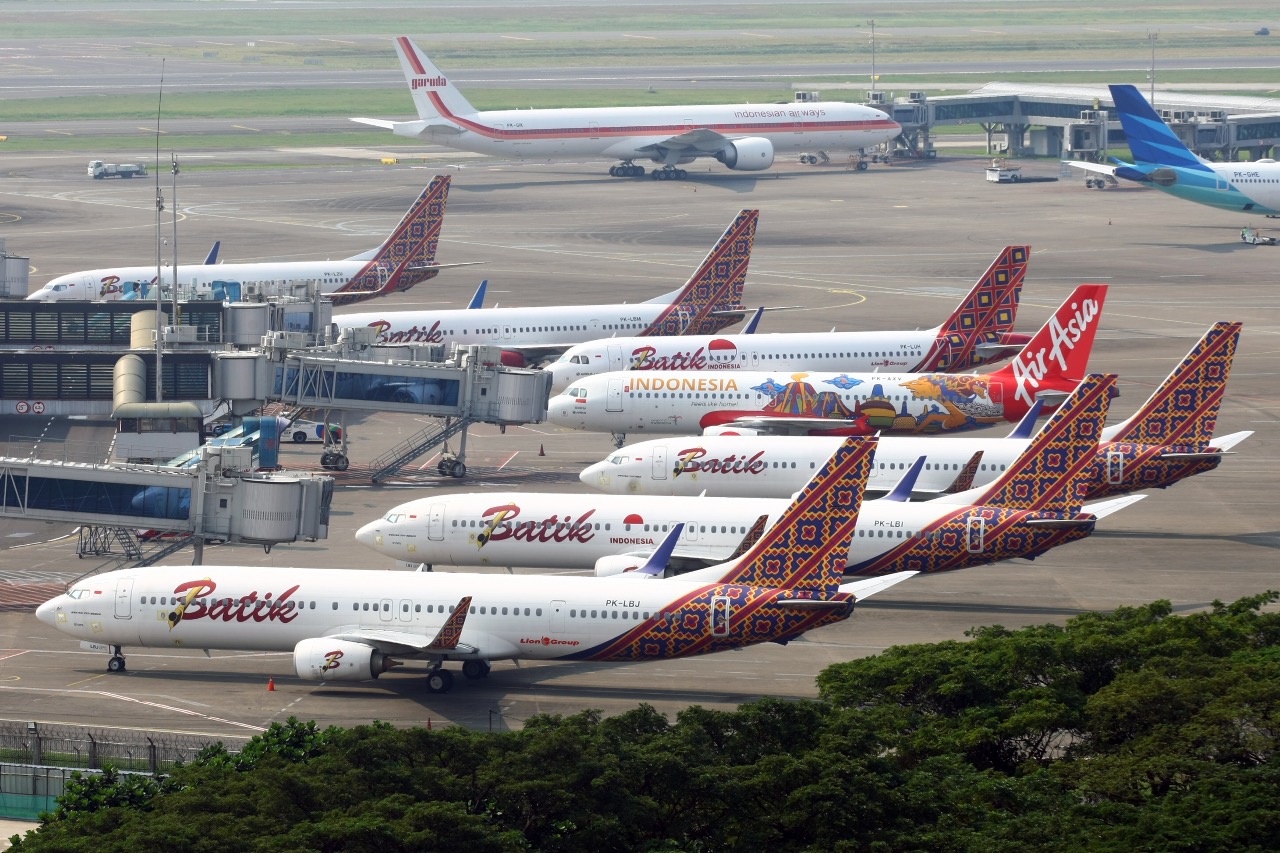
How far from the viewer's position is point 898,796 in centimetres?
3994

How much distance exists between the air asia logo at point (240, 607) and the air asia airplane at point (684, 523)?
32.9 ft

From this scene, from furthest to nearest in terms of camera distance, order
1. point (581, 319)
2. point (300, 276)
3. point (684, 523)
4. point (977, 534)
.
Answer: point (300, 276) < point (581, 319) < point (684, 523) < point (977, 534)

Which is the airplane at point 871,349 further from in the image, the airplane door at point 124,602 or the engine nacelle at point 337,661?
the engine nacelle at point 337,661

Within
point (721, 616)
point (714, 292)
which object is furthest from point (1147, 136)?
point (721, 616)

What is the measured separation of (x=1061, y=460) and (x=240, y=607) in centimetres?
2714

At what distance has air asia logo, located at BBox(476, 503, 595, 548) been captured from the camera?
216 feet

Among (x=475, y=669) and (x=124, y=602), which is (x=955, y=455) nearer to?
(x=475, y=669)

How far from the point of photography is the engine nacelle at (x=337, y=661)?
182 feet

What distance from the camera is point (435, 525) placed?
219 ft

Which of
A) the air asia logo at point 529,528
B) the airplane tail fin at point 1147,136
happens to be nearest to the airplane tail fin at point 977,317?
the air asia logo at point 529,528

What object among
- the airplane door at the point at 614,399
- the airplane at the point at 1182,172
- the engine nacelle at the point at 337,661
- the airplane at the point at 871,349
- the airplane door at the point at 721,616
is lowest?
the engine nacelle at the point at 337,661

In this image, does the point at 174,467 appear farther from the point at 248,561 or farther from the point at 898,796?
the point at 898,796

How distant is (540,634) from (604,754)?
15.4 metres

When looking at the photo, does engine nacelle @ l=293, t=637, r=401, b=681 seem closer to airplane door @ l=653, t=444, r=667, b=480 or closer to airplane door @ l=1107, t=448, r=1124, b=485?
airplane door @ l=653, t=444, r=667, b=480
